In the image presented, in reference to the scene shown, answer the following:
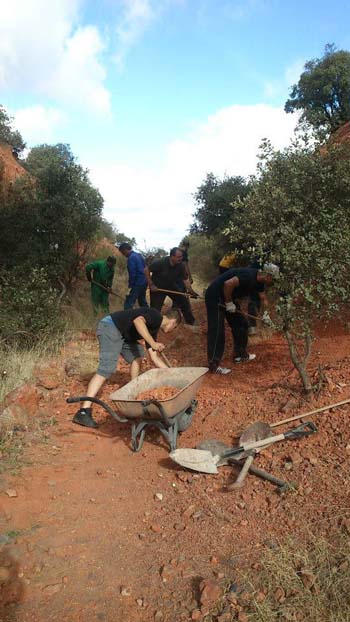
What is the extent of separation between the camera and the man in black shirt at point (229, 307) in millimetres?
6117

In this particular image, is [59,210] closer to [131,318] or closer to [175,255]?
[175,255]

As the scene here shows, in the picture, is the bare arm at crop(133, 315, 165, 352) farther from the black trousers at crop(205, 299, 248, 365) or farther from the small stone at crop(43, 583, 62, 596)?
the small stone at crop(43, 583, 62, 596)

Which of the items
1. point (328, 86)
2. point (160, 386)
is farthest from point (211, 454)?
point (328, 86)

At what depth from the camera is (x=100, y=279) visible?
32.9 ft

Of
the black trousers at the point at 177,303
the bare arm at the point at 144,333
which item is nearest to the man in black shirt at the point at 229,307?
the bare arm at the point at 144,333

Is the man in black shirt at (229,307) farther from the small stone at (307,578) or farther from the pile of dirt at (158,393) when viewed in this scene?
the small stone at (307,578)

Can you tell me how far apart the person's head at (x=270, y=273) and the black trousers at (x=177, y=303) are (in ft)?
9.79

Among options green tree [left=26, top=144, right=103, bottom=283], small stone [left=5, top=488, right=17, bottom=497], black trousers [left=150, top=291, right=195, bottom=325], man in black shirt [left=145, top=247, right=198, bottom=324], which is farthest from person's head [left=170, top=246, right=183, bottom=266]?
small stone [left=5, top=488, right=17, bottom=497]

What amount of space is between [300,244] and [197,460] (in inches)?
85.1

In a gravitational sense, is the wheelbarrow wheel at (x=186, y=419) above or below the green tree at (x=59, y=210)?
below

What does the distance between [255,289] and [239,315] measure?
571 millimetres

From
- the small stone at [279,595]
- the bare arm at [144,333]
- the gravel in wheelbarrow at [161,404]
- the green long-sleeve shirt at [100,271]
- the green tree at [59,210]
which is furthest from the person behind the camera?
the green tree at [59,210]

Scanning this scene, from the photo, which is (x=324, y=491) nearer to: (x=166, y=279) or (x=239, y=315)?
(x=239, y=315)

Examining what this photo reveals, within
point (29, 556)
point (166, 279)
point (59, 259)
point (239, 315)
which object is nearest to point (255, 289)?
point (239, 315)
